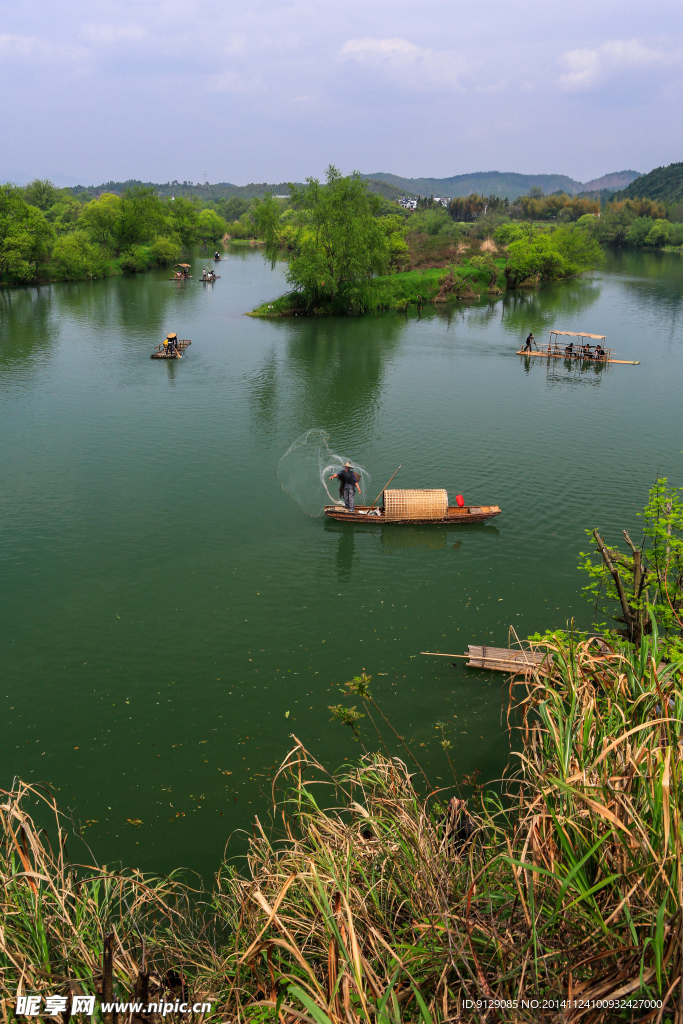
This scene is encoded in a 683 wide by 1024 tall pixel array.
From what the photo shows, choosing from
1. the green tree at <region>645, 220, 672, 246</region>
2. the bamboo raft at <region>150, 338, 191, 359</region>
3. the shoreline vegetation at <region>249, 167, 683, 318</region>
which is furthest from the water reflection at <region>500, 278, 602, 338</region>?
the green tree at <region>645, 220, 672, 246</region>

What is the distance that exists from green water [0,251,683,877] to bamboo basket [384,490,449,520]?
79 centimetres

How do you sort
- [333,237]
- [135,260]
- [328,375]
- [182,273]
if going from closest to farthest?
[328,375] → [333,237] → [182,273] → [135,260]

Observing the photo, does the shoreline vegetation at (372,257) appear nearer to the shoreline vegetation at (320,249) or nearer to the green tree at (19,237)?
the shoreline vegetation at (320,249)

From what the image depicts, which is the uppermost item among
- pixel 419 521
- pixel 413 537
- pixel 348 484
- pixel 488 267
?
pixel 488 267

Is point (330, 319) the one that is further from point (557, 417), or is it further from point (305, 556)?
point (305, 556)

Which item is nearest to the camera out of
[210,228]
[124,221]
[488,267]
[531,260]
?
[531,260]

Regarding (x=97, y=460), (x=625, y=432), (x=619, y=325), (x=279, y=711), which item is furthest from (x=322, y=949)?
(x=619, y=325)

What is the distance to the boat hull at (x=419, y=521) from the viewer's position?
23.5 meters

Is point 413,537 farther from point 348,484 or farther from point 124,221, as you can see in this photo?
point 124,221

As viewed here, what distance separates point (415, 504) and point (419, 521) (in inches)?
27.7

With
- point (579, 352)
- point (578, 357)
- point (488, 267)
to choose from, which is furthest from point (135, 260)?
point (578, 357)

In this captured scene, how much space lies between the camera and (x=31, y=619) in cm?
1812

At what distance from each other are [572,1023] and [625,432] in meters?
33.6

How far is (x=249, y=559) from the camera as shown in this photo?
21328mm
